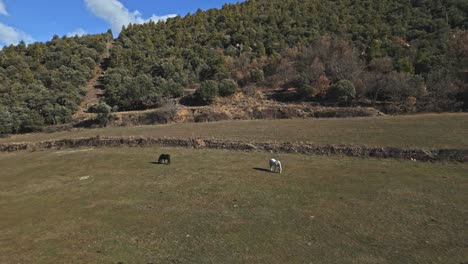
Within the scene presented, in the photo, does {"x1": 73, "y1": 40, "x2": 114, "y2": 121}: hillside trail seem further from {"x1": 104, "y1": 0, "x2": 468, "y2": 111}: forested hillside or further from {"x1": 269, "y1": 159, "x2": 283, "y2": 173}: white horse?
{"x1": 269, "y1": 159, "x2": 283, "y2": 173}: white horse

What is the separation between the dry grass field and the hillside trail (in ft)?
94.5

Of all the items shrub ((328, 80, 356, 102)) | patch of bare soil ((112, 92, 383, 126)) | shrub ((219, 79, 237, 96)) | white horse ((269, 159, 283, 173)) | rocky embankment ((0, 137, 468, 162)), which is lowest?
white horse ((269, 159, 283, 173))

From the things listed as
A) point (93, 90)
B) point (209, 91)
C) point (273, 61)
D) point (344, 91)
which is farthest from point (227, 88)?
point (93, 90)

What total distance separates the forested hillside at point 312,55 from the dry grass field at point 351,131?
39.6ft

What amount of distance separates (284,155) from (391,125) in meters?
16.2

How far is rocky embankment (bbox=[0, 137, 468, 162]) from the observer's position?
31.5 meters

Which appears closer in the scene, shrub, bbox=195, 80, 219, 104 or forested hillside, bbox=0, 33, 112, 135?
shrub, bbox=195, 80, 219, 104

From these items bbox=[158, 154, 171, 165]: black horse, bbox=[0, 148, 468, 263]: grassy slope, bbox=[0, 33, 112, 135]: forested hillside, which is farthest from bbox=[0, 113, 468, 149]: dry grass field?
bbox=[0, 33, 112, 135]: forested hillside

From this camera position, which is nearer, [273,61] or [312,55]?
[312,55]

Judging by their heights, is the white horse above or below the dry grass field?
below

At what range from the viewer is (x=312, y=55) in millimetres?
85000

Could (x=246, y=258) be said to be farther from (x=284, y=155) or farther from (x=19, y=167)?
(x=19, y=167)

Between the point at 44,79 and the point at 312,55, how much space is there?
2715 inches

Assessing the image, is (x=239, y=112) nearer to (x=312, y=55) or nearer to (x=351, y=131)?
(x=351, y=131)
